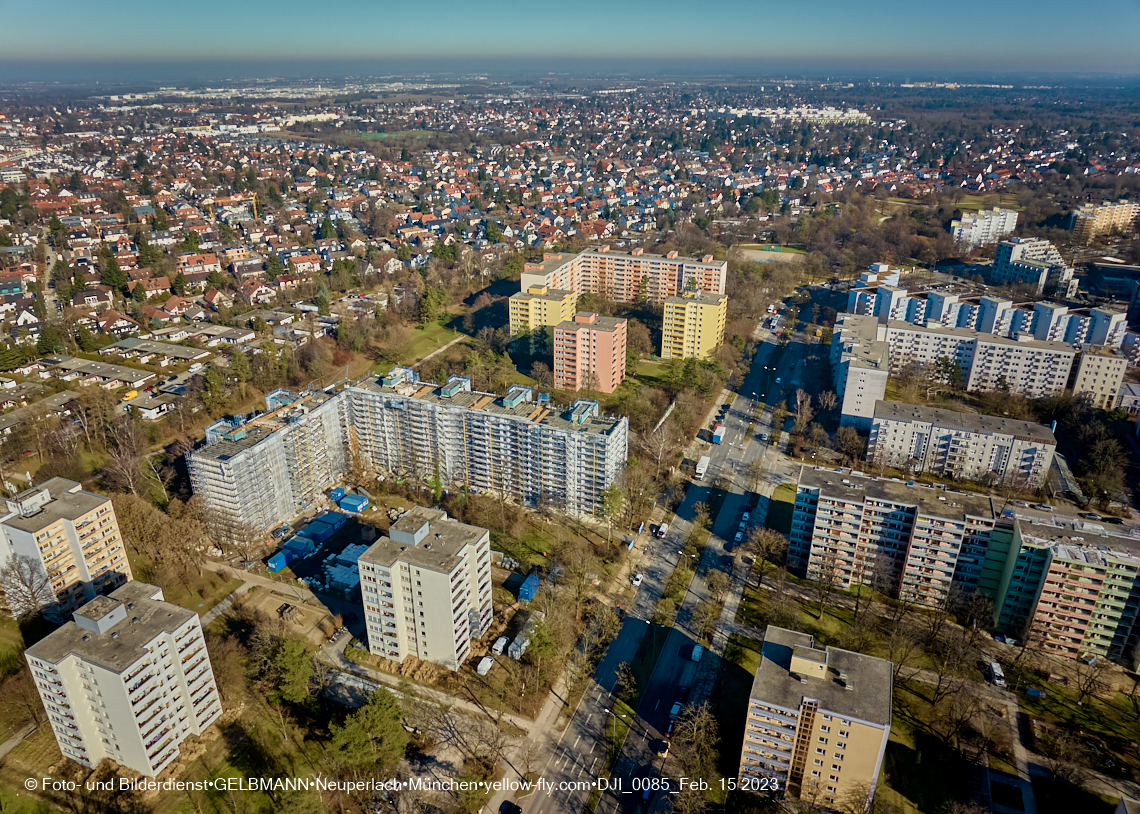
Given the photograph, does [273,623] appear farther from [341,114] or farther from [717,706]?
[341,114]

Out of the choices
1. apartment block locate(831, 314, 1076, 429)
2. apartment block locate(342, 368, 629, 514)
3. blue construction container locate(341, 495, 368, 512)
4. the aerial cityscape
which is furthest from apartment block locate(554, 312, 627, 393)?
blue construction container locate(341, 495, 368, 512)

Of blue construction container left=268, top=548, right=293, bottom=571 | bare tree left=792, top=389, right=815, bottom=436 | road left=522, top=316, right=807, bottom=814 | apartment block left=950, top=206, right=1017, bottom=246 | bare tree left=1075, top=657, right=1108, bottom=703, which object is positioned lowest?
road left=522, top=316, right=807, bottom=814

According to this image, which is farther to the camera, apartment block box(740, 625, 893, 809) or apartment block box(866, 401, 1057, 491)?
apartment block box(866, 401, 1057, 491)

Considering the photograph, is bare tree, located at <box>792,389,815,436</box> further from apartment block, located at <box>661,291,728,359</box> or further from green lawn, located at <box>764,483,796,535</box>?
apartment block, located at <box>661,291,728,359</box>

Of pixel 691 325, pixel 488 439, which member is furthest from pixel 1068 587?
pixel 691 325

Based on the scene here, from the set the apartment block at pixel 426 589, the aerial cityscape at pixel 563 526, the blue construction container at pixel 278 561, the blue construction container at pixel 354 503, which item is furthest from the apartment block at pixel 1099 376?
the blue construction container at pixel 278 561

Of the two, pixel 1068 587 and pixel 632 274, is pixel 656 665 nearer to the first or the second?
pixel 1068 587

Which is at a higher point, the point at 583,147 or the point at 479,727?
the point at 583,147

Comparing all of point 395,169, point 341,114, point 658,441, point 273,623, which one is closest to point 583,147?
point 395,169
